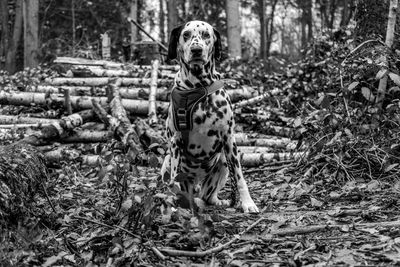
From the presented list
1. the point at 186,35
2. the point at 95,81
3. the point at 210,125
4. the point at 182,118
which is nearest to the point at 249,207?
the point at 210,125

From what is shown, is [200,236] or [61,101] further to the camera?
[61,101]

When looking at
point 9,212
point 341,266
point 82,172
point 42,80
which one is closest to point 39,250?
point 9,212

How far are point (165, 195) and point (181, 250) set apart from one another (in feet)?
1.37

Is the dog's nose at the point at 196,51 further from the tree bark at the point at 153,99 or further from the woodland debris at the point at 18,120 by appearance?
the woodland debris at the point at 18,120

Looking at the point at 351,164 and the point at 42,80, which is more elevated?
the point at 42,80

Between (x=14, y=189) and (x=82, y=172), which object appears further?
(x=82, y=172)

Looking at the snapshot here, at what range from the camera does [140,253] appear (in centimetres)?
370

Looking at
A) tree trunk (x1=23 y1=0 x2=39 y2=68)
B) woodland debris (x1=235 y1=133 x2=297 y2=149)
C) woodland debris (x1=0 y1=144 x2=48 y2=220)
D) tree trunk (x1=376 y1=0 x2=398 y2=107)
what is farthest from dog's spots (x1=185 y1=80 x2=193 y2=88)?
tree trunk (x1=23 y1=0 x2=39 y2=68)

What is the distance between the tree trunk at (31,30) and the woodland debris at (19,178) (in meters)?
13.5

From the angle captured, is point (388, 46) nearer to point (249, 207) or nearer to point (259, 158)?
point (259, 158)

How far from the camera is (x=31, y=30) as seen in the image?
18.3 meters

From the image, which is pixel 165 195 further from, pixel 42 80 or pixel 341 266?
pixel 42 80

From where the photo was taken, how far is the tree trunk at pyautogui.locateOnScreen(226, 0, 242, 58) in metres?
17.9

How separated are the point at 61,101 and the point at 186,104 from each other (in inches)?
243
